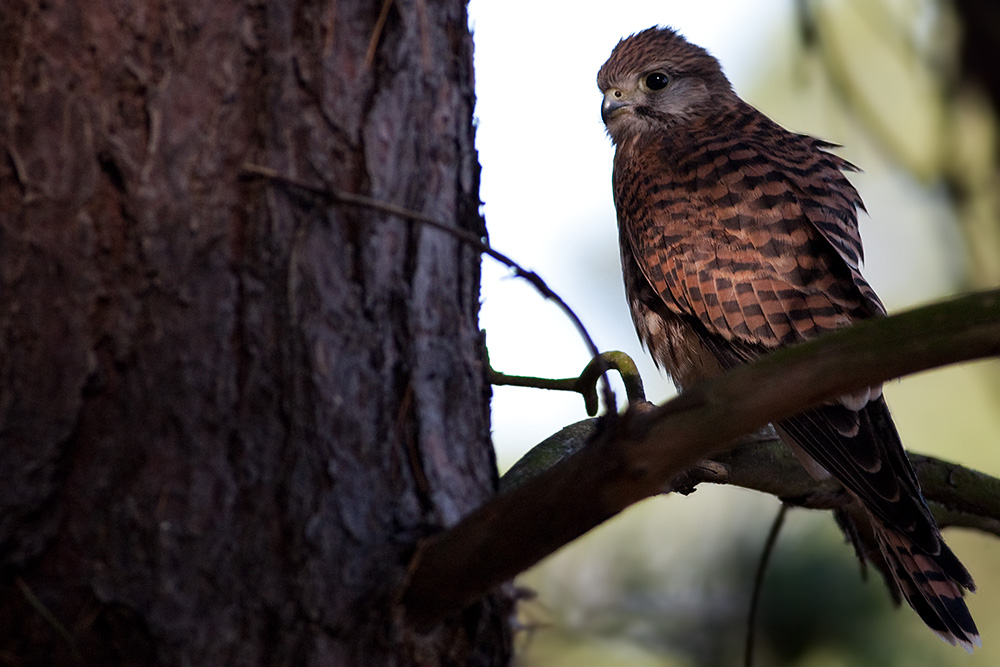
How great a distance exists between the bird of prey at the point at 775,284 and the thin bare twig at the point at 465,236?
1479mm

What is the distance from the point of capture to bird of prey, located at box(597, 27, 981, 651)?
8.29ft

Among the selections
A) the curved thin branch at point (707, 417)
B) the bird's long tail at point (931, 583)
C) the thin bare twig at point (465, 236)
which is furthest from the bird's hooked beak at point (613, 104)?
the curved thin branch at point (707, 417)

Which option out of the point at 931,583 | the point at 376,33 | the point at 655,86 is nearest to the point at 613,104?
the point at 655,86

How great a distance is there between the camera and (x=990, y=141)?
2844 mm

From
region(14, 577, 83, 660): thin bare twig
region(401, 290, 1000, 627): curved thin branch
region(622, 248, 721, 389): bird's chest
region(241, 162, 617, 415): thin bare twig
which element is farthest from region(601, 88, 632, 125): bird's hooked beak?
region(14, 577, 83, 660): thin bare twig

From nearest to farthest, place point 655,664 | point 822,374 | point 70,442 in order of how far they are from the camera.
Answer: point 822,374, point 70,442, point 655,664

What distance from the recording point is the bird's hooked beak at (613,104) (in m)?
3.95

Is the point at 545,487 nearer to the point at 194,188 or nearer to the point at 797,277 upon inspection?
the point at 194,188

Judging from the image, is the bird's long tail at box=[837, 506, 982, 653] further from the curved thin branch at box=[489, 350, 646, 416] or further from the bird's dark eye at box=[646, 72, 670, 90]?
the bird's dark eye at box=[646, 72, 670, 90]

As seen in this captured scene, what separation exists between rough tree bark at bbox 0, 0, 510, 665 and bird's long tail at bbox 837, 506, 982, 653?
59.1 inches

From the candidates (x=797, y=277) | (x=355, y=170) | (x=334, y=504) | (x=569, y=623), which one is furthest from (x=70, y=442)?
(x=569, y=623)

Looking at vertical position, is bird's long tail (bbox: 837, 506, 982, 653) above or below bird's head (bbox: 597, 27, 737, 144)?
below

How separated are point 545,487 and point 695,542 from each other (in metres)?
3.55

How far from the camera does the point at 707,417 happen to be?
117 centimetres
